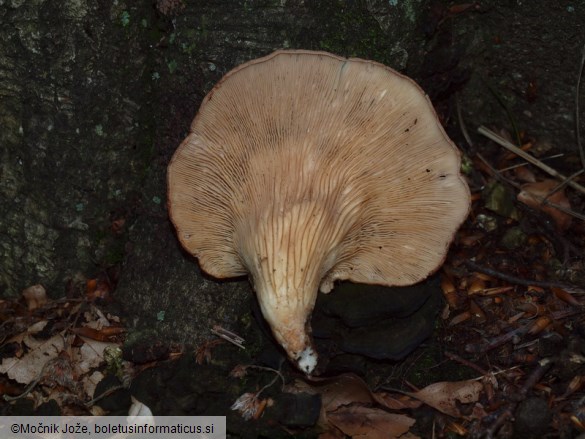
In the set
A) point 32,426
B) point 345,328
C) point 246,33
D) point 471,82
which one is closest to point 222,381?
point 345,328

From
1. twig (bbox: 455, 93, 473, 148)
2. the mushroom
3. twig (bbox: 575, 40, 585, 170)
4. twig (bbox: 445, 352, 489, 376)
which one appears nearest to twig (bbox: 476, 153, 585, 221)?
twig (bbox: 455, 93, 473, 148)

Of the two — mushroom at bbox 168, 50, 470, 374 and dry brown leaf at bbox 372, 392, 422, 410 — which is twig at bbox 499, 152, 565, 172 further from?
dry brown leaf at bbox 372, 392, 422, 410

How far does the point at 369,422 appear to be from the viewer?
360cm

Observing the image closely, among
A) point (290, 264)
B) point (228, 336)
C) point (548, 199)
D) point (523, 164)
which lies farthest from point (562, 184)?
point (228, 336)

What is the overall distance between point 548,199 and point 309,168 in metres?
2.07

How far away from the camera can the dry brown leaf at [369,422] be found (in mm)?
3568

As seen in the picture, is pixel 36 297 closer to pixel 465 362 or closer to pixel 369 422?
pixel 369 422

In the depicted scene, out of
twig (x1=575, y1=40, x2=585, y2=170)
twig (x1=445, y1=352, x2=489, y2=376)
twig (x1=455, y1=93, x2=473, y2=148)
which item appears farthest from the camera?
twig (x1=455, y1=93, x2=473, y2=148)

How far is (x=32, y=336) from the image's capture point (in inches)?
164

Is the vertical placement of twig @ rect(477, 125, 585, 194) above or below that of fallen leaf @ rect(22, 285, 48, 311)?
above

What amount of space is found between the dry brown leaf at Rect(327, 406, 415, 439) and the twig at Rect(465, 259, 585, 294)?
1.17 m

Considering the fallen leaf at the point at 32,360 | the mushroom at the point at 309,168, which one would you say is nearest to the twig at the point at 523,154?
the mushroom at the point at 309,168

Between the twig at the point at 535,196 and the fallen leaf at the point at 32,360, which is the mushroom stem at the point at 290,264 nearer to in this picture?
the fallen leaf at the point at 32,360

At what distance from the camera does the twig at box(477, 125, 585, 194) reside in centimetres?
449
